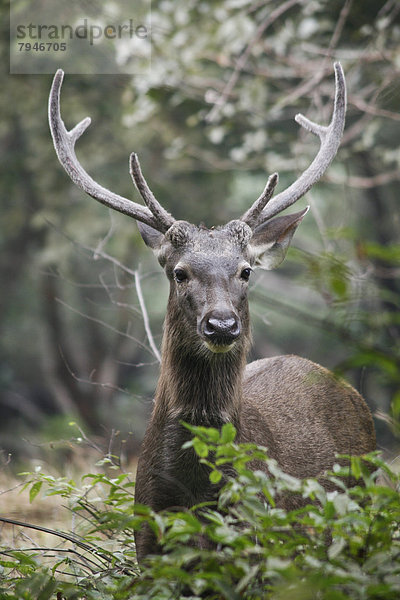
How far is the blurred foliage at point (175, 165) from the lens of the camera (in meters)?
9.36

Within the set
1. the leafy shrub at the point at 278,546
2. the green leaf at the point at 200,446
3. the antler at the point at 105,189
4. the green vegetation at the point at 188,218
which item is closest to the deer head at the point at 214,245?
the antler at the point at 105,189

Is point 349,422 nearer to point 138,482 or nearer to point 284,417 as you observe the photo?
point 284,417

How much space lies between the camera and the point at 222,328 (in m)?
4.13

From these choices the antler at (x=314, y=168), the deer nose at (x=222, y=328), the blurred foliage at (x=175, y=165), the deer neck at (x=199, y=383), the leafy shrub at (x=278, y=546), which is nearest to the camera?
the leafy shrub at (x=278, y=546)

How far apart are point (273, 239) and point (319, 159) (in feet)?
2.15

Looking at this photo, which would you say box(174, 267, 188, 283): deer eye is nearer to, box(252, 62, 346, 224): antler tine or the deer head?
the deer head

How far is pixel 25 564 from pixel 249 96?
8.14m

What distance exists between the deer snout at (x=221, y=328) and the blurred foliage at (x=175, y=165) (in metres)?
2.05

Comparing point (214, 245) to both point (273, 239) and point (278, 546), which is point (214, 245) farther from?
point (278, 546)

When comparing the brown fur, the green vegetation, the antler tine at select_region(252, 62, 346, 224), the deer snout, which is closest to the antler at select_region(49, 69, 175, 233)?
the brown fur

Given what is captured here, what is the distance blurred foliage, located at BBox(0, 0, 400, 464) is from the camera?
9.36m

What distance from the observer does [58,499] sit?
7.98 m

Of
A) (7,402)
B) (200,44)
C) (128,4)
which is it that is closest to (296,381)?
(200,44)

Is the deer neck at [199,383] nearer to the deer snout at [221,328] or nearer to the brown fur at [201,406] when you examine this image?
the brown fur at [201,406]
